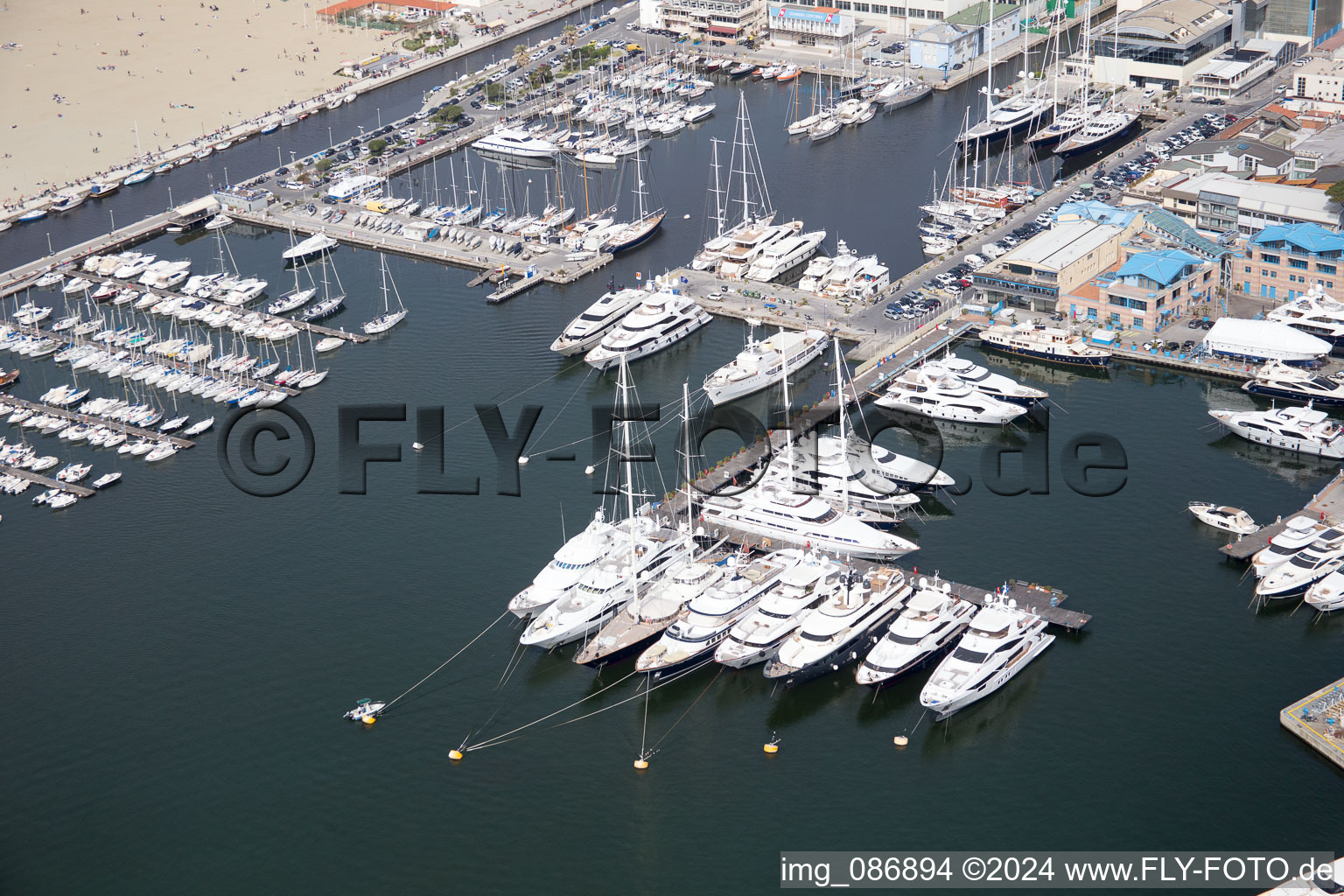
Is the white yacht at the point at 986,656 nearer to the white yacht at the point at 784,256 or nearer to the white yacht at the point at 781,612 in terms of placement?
the white yacht at the point at 781,612

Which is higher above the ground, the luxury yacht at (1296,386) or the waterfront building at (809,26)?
the waterfront building at (809,26)

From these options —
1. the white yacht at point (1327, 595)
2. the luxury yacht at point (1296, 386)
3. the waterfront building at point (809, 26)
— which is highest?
the waterfront building at point (809, 26)

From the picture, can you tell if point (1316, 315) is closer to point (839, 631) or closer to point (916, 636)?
point (916, 636)

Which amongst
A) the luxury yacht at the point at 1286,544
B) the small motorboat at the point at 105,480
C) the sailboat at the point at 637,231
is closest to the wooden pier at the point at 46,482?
the small motorboat at the point at 105,480

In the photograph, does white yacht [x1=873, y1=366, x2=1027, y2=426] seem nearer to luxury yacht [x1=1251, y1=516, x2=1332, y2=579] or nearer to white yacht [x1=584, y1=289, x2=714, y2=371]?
white yacht [x1=584, y1=289, x2=714, y2=371]

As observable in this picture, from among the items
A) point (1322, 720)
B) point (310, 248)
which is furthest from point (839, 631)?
point (310, 248)

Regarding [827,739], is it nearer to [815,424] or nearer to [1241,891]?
[1241,891]
